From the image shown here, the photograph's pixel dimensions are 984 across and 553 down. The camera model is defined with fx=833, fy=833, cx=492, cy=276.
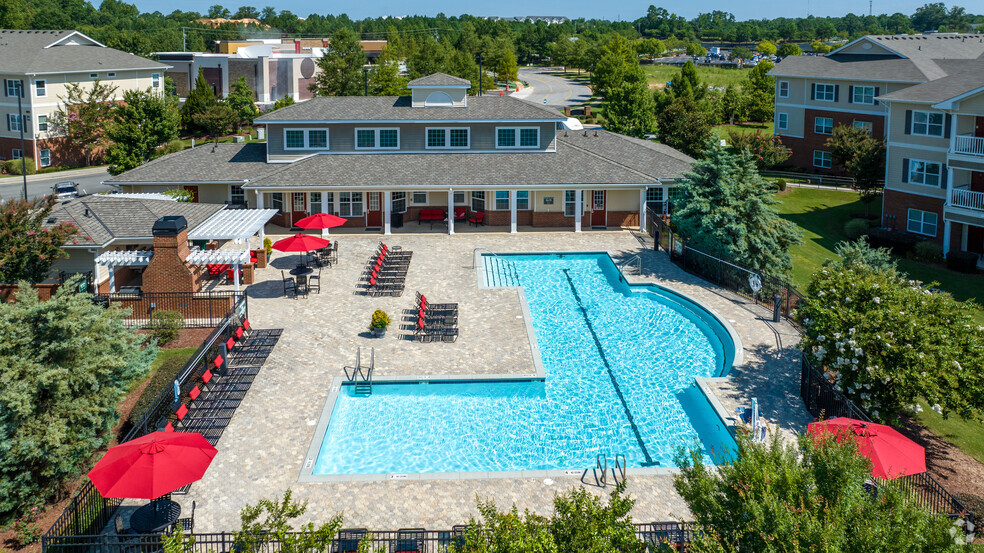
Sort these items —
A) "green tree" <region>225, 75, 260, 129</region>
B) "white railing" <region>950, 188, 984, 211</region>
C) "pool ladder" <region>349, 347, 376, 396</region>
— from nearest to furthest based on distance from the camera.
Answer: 1. "pool ladder" <region>349, 347, 376, 396</region>
2. "white railing" <region>950, 188, 984, 211</region>
3. "green tree" <region>225, 75, 260, 129</region>

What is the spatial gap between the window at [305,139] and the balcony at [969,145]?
1280 inches

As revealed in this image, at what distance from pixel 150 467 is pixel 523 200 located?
31.2 m

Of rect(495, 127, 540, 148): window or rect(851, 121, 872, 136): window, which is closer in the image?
rect(495, 127, 540, 148): window

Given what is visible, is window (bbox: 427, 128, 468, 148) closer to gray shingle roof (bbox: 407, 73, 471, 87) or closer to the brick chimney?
gray shingle roof (bbox: 407, 73, 471, 87)

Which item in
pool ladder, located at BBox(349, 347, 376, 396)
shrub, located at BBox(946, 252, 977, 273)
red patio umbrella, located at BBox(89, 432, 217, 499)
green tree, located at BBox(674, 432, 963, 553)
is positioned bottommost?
pool ladder, located at BBox(349, 347, 376, 396)

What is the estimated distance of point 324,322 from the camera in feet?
98.9

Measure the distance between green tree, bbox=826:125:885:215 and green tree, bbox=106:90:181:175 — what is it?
147 ft

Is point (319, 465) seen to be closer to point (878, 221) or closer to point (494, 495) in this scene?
point (494, 495)

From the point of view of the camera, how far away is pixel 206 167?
4650 cm

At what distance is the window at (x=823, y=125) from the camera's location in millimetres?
61000

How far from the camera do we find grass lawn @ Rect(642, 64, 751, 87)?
4927 inches

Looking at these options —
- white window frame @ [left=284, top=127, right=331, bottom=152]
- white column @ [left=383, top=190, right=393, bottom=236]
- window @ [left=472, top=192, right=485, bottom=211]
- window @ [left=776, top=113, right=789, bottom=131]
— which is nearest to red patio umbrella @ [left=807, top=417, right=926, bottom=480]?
white column @ [left=383, top=190, right=393, bottom=236]

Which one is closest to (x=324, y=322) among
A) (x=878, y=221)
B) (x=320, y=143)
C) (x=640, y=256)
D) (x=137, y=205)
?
(x=137, y=205)

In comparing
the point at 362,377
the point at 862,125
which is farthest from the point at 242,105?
the point at 362,377
